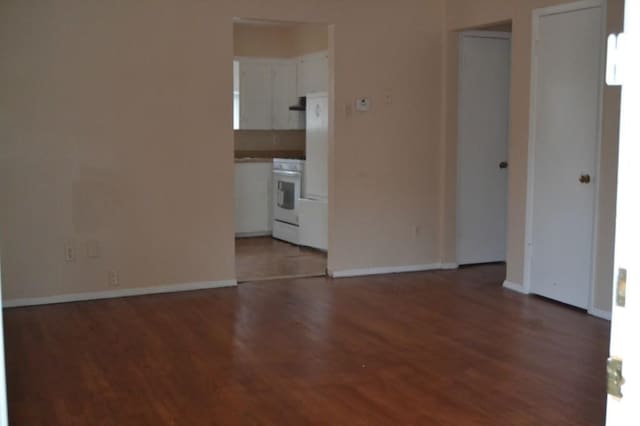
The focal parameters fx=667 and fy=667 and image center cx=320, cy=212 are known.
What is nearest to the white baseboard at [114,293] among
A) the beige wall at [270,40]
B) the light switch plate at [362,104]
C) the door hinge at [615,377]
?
the light switch plate at [362,104]

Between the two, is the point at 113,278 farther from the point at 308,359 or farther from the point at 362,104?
the point at 362,104

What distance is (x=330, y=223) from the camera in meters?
6.23

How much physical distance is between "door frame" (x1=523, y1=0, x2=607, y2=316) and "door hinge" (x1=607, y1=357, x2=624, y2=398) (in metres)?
3.98

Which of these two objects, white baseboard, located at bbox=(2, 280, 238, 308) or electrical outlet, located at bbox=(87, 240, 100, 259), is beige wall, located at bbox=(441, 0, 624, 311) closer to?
white baseboard, located at bbox=(2, 280, 238, 308)

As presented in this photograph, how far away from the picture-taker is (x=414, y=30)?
636cm

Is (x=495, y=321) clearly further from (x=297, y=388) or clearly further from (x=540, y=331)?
(x=297, y=388)

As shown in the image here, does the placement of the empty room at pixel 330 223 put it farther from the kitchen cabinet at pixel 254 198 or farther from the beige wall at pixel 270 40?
the beige wall at pixel 270 40

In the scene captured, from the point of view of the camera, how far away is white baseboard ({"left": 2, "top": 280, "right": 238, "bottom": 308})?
513cm

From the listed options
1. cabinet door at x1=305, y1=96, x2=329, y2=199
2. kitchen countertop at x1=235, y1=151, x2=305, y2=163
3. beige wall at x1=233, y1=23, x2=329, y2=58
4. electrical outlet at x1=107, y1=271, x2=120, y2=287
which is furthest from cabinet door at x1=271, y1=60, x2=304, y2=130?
electrical outlet at x1=107, y1=271, x2=120, y2=287

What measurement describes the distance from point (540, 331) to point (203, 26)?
3575mm

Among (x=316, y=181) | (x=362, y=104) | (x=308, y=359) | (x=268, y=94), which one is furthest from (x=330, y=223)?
(x=268, y=94)

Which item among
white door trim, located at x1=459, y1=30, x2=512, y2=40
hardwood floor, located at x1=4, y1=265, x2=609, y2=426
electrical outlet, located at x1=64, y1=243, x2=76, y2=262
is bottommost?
hardwood floor, located at x1=4, y1=265, x2=609, y2=426

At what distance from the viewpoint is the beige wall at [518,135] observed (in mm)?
4715

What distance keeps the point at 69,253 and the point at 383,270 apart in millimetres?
2857
